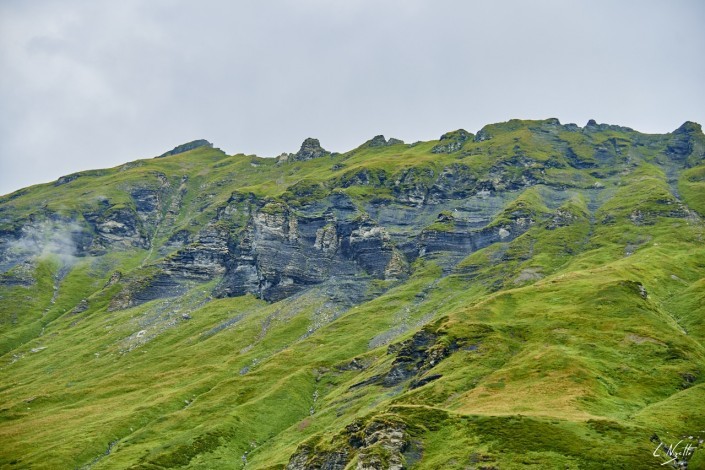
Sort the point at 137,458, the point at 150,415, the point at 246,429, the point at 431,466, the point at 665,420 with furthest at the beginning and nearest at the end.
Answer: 1. the point at 150,415
2. the point at 246,429
3. the point at 137,458
4. the point at 665,420
5. the point at 431,466

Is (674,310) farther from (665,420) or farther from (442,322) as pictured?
(665,420)

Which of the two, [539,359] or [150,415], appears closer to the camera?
[539,359]

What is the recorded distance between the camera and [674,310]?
174 meters

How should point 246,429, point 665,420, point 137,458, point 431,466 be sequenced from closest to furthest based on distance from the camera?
point 431,466 → point 665,420 → point 137,458 → point 246,429

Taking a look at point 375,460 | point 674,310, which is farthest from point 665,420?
point 674,310

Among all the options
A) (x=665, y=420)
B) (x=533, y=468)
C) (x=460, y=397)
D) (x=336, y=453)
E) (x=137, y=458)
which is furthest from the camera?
(x=137, y=458)

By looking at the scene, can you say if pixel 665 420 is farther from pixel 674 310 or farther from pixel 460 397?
pixel 674 310

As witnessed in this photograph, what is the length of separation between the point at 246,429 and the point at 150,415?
40.1 metres

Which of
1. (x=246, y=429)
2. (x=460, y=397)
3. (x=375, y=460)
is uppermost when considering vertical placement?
(x=375, y=460)

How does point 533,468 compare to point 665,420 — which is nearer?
point 533,468

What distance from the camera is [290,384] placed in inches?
7790

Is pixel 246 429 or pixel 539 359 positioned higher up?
pixel 539 359

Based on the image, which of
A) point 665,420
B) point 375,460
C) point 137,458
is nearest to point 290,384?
point 137,458

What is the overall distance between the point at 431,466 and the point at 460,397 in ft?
130
